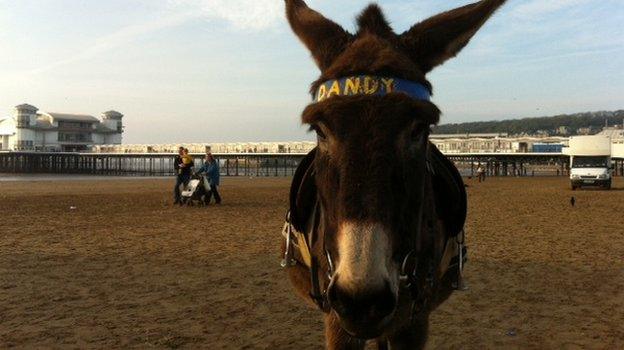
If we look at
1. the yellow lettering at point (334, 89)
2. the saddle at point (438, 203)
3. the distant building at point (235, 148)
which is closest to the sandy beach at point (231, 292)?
the saddle at point (438, 203)

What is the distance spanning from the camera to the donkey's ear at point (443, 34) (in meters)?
2.49

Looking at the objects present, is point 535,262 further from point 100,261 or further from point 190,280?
point 100,261

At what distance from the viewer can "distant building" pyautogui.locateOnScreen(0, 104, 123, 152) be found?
128 meters

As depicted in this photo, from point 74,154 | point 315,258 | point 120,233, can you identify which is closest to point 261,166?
point 74,154

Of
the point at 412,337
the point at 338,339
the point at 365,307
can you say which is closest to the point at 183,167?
the point at 412,337

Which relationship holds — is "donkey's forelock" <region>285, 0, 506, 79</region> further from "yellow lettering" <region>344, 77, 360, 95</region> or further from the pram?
the pram

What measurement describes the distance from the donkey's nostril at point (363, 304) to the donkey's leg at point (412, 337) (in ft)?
4.95

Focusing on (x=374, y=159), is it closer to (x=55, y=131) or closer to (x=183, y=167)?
(x=183, y=167)

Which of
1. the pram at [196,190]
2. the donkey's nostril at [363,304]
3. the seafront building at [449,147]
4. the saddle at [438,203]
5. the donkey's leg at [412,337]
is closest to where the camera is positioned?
the donkey's nostril at [363,304]

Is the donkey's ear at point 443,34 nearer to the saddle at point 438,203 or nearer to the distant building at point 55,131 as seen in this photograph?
the saddle at point 438,203

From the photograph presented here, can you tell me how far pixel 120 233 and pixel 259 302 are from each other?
7.97 m

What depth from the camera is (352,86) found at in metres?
2.26

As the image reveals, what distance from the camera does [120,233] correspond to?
13.8 meters

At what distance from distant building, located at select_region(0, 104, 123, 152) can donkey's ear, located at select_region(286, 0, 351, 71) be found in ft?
459
